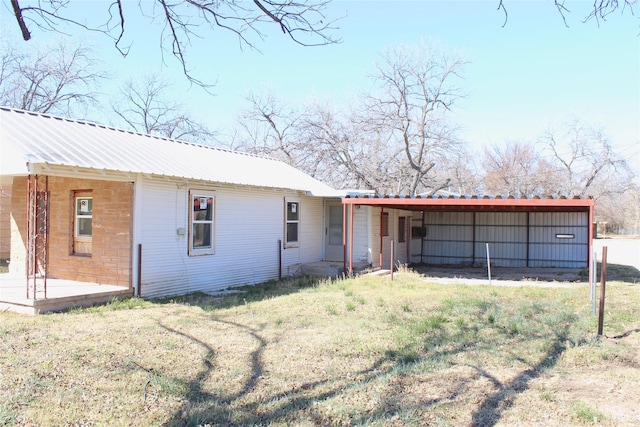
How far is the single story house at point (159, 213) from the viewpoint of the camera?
882cm

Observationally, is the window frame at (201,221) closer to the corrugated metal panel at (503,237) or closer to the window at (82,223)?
the window at (82,223)

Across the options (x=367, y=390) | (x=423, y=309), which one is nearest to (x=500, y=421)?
(x=367, y=390)

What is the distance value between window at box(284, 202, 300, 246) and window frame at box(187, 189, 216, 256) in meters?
3.02

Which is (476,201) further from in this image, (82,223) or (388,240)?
(82,223)

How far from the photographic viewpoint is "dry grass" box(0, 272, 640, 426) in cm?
435

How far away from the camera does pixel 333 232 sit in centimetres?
1582

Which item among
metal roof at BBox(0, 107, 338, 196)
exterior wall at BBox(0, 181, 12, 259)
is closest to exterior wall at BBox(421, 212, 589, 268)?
metal roof at BBox(0, 107, 338, 196)

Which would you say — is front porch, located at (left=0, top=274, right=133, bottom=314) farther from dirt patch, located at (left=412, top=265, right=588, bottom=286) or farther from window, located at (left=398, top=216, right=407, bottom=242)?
window, located at (left=398, top=216, right=407, bottom=242)

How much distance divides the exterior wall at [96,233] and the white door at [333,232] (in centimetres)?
734

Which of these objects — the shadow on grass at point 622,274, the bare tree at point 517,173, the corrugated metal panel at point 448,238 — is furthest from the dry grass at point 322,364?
the bare tree at point 517,173

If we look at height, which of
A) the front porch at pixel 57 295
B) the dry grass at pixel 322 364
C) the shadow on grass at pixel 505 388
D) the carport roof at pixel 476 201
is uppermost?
the carport roof at pixel 476 201

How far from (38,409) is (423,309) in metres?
6.17

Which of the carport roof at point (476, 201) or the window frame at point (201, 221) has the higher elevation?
the carport roof at point (476, 201)

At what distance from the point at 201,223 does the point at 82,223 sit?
241 centimetres
